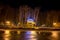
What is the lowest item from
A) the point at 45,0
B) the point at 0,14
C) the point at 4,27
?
the point at 4,27

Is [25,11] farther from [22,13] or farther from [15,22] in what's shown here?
[15,22]

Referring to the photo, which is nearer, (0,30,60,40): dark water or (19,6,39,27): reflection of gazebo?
(0,30,60,40): dark water

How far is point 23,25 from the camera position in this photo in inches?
556

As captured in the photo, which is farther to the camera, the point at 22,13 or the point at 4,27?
the point at 22,13

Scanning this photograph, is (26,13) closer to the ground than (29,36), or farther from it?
farther from it

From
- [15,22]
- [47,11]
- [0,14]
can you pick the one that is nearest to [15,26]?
[15,22]

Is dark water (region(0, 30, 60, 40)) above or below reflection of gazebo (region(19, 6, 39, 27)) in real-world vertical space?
below

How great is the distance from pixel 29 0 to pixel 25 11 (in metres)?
0.98

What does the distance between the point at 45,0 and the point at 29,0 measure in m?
1.15

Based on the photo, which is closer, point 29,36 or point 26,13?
point 29,36

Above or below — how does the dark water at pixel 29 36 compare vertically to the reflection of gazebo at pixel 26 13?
below

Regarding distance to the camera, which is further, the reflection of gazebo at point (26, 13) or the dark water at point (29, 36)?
the reflection of gazebo at point (26, 13)

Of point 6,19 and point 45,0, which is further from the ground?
point 45,0

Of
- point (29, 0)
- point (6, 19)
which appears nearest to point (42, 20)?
point (29, 0)
